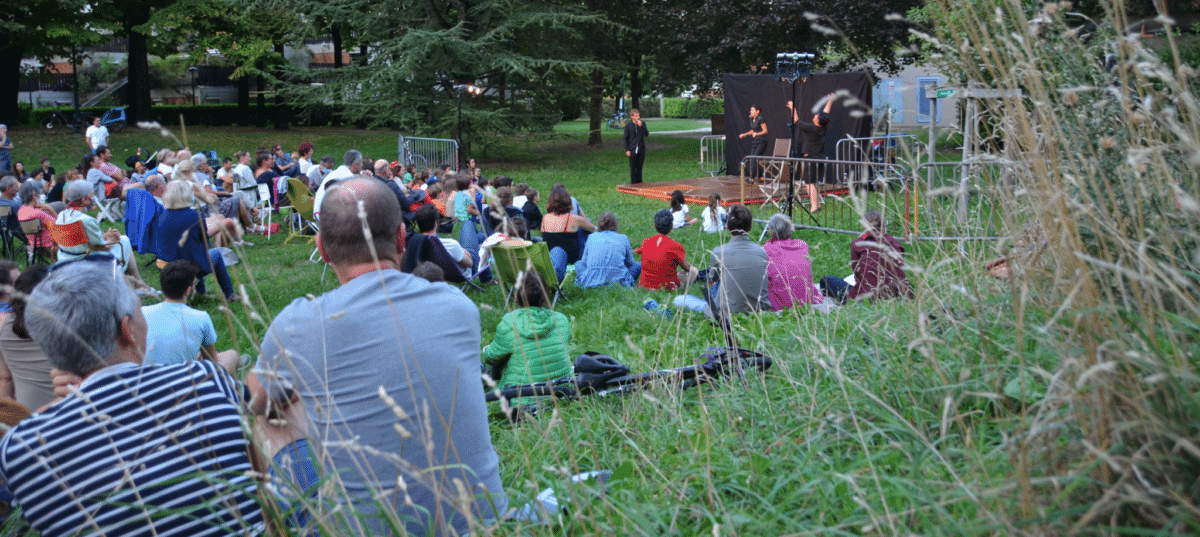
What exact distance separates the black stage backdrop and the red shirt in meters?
10.2

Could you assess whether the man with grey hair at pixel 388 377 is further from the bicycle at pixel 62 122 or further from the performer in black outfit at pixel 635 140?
the bicycle at pixel 62 122

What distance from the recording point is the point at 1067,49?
286 cm

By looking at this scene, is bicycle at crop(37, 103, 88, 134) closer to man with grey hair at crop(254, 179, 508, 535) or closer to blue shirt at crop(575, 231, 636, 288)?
blue shirt at crop(575, 231, 636, 288)

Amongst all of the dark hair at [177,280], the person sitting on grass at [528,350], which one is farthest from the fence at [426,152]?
the person sitting on grass at [528,350]

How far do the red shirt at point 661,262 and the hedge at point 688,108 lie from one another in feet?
127

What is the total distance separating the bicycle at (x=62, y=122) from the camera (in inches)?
1059

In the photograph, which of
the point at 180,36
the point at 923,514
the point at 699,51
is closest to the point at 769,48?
the point at 699,51

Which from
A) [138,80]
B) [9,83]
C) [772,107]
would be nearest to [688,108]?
[138,80]

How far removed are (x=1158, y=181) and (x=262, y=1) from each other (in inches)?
932

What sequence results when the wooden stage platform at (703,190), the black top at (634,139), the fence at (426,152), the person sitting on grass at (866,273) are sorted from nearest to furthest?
the person sitting on grass at (866,273), the wooden stage platform at (703,190), the black top at (634,139), the fence at (426,152)

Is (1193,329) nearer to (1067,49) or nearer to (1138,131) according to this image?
(1138,131)

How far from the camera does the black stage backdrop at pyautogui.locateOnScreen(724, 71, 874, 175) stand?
17.5 meters

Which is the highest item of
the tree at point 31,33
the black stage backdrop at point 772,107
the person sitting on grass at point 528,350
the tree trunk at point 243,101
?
the tree at point 31,33

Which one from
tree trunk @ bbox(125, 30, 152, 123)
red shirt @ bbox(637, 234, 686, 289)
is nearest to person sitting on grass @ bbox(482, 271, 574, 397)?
red shirt @ bbox(637, 234, 686, 289)
